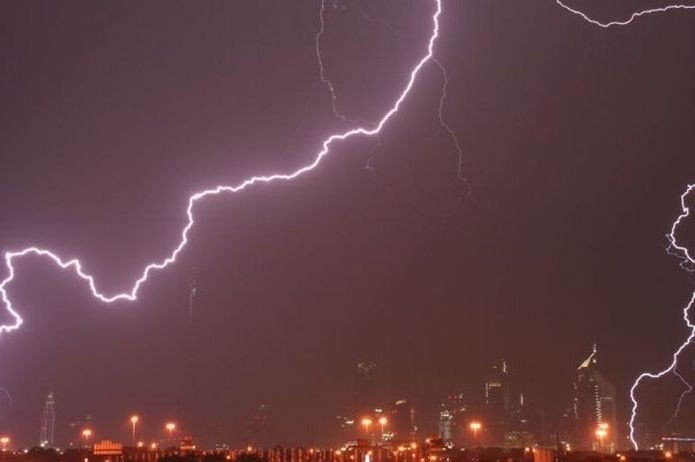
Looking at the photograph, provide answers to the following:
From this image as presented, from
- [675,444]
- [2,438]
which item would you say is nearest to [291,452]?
[675,444]

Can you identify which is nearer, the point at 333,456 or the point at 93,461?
the point at 93,461

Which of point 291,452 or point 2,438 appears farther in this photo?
point 2,438

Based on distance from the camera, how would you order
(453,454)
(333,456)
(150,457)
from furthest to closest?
1. (453,454)
2. (333,456)
3. (150,457)

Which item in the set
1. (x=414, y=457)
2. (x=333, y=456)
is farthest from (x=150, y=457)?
(x=414, y=457)

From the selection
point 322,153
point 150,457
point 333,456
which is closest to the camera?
point 322,153

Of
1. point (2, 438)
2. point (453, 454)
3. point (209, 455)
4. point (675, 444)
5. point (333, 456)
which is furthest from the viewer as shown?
point (2, 438)

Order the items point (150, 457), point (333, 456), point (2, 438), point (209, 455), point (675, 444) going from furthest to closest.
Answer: point (2, 438), point (675, 444), point (333, 456), point (150, 457), point (209, 455)

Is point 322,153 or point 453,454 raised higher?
point 322,153

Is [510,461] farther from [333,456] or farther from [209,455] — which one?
[209,455]

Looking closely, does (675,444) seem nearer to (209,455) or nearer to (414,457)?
(414,457)
